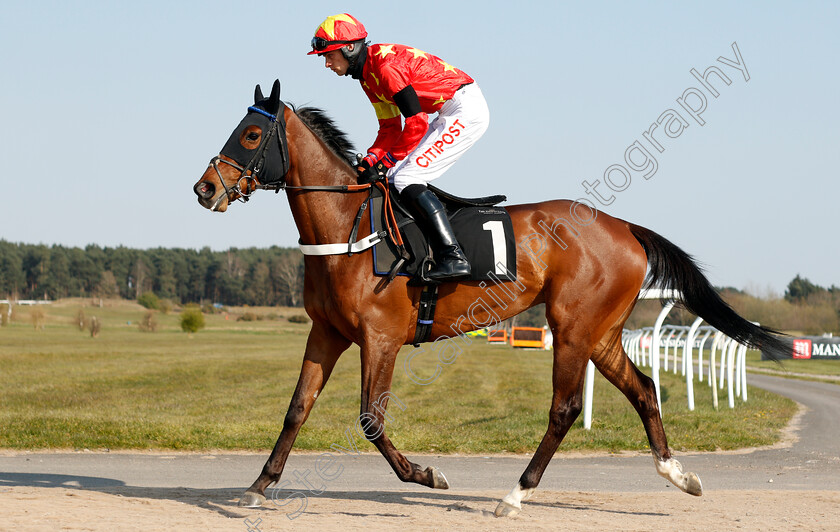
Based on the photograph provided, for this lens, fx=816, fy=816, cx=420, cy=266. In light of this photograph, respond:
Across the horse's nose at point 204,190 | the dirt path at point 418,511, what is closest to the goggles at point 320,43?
the horse's nose at point 204,190

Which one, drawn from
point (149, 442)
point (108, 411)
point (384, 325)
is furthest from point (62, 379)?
point (384, 325)

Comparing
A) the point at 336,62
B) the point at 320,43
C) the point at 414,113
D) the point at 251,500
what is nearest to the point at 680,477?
the point at 251,500

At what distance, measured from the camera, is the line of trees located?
123500 mm

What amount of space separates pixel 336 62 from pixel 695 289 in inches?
120

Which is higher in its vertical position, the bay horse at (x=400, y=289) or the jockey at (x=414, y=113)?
the jockey at (x=414, y=113)

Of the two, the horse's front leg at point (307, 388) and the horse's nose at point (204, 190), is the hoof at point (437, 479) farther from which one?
the horse's nose at point (204, 190)

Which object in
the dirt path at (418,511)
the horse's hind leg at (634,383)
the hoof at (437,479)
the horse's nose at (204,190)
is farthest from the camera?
the horse's hind leg at (634,383)

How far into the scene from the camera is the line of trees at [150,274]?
4862 inches

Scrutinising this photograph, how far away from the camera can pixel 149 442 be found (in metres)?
8.69

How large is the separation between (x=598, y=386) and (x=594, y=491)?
13.7 m

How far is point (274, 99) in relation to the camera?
5.10 meters

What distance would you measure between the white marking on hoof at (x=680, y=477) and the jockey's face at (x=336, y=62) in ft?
11.0

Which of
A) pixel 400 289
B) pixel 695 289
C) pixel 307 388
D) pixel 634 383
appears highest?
pixel 695 289

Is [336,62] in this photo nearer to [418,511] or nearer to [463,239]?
[463,239]
